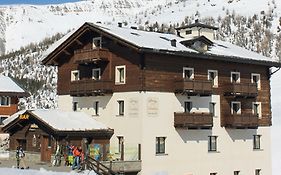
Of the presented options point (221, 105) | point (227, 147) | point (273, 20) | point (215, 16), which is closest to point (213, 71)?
point (221, 105)

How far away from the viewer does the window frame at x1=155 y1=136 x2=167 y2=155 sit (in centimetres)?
3888

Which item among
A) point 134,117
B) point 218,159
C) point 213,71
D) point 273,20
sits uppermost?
point 273,20

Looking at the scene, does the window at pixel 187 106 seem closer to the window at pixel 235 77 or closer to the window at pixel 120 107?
the window at pixel 120 107

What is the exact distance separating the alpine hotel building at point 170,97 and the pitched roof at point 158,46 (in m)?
0.08

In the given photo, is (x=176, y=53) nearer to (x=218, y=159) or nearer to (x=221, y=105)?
(x=221, y=105)

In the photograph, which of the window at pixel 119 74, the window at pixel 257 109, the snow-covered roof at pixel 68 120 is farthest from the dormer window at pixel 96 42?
the window at pixel 257 109

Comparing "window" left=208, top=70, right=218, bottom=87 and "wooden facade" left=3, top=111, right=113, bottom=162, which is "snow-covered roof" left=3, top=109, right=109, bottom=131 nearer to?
"wooden facade" left=3, top=111, right=113, bottom=162

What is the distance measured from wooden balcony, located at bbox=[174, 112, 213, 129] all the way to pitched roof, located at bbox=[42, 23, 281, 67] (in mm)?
4614

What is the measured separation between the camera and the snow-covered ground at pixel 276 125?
53844mm

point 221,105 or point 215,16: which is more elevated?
point 215,16

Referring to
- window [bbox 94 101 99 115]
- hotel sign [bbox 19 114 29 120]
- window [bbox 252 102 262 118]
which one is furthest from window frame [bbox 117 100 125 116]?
window [bbox 252 102 262 118]

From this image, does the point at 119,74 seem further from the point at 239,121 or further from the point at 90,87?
the point at 239,121

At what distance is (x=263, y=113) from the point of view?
153 feet

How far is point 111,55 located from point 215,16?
122717mm
